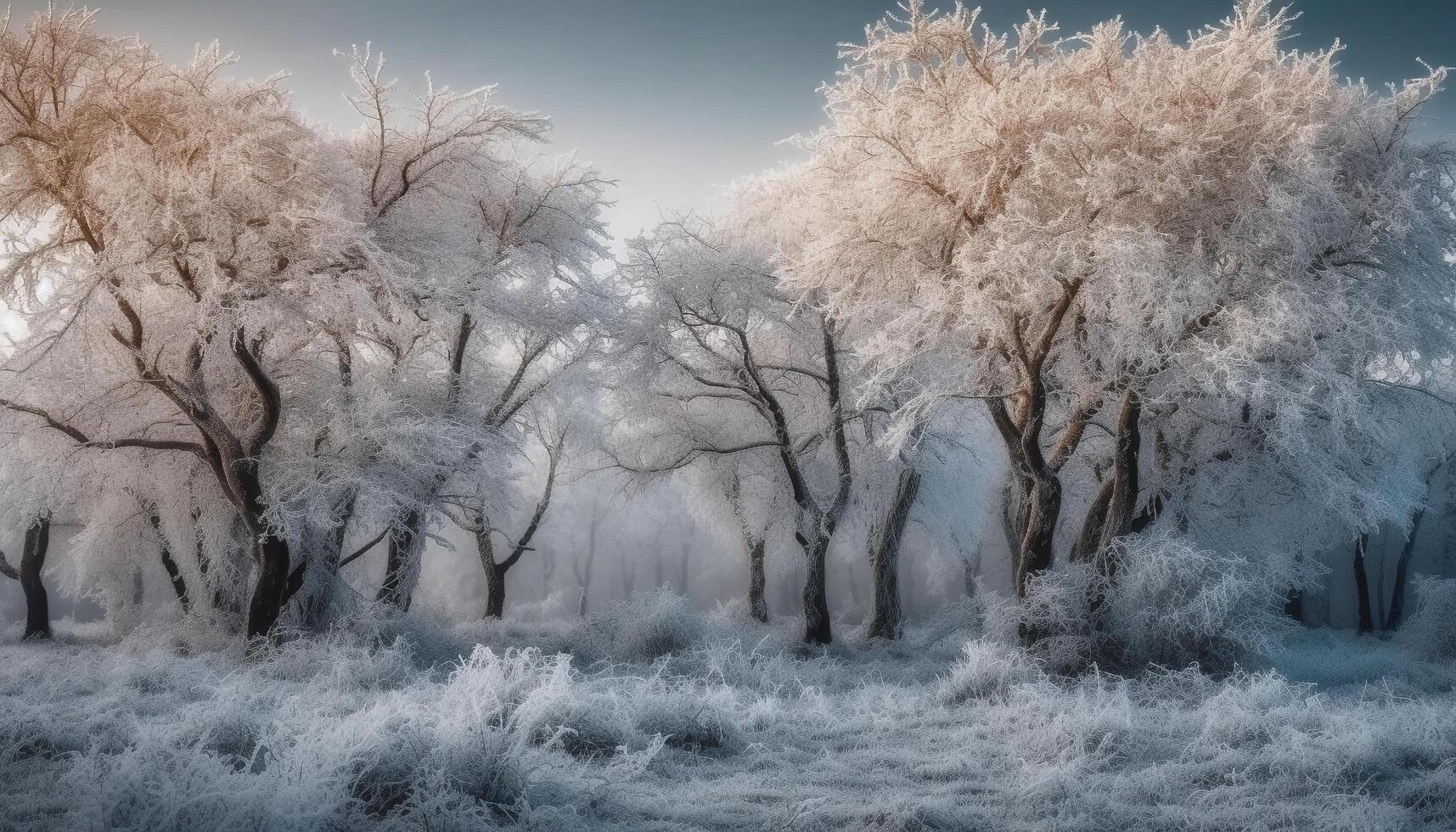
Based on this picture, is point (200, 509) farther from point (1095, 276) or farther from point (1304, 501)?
point (1304, 501)

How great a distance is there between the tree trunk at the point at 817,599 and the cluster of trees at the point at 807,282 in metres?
2.75

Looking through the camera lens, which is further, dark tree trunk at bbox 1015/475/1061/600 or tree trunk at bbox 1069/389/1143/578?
dark tree trunk at bbox 1015/475/1061/600

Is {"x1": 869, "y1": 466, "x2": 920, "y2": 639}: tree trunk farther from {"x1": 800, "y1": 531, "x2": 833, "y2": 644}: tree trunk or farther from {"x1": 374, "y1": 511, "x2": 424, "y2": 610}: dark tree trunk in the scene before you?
{"x1": 374, "y1": 511, "x2": 424, "y2": 610}: dark tree trunk

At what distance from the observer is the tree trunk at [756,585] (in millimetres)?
19172

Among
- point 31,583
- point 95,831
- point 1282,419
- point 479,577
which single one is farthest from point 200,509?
point 479,577

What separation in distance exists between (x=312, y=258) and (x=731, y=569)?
26.6 meters

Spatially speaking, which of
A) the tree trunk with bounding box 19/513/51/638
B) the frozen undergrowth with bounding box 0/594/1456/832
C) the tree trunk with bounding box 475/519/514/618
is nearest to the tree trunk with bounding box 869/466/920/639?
the frozen undergrowth with bounding box 0/594/1456/832

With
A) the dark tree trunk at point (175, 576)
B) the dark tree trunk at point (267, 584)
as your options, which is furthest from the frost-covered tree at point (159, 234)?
the dark tree trunk at point (175, 576)

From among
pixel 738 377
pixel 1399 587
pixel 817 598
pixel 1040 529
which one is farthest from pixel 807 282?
pixel 1399 587

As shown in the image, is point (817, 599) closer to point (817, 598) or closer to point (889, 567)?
point (817, 598)

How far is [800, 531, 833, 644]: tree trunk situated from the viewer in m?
15.5

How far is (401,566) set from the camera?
13266 millimetres

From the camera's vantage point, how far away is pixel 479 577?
32750 mm

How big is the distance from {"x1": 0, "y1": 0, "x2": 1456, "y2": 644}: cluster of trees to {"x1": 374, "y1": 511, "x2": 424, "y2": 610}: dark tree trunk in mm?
54
